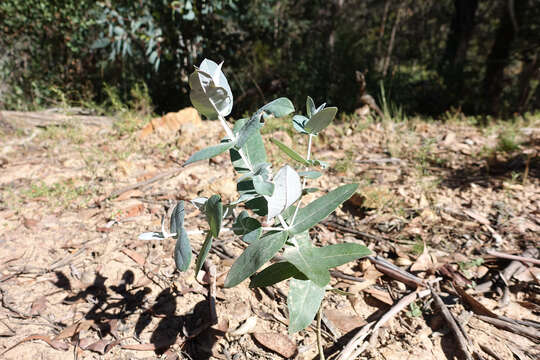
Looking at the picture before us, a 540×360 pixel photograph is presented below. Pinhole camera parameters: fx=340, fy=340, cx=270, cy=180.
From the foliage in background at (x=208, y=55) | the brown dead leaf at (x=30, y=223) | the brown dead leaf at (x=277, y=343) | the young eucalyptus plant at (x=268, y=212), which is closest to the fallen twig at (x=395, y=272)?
the brown dead leaf at (x=277, y=343)

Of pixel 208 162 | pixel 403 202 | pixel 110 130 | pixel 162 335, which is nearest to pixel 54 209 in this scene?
pixel 208 162

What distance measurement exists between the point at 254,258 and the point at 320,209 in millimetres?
223

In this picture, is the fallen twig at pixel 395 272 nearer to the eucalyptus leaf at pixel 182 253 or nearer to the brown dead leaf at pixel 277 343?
the brown dead leaf at pixel 277 343

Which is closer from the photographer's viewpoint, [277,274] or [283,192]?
[283,192]

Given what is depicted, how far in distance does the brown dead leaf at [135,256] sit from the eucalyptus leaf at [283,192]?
3.42ft

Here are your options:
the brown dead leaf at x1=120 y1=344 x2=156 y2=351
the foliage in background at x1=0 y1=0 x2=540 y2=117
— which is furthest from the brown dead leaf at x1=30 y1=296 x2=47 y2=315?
the foliage in background at x1=0 y1=0 x2=540 y2=117

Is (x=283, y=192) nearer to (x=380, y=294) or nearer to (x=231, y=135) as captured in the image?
(x=231, y=135)

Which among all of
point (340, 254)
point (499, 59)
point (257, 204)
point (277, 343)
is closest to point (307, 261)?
point (340, 254)

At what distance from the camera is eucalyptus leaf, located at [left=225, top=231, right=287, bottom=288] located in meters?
0.73

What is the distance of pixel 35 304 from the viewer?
134 cm

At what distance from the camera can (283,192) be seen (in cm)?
72

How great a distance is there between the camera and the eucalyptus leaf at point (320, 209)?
0.84m

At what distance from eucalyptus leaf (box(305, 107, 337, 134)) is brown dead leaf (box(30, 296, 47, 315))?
1.24 metres

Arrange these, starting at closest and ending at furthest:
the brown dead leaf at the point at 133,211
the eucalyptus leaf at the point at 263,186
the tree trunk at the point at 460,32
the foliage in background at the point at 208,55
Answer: the eucalyptus leaf at the point at 263,186, the brown dead leaf at the point at 133,211, the foliage in background at the point at 208,55, the tree trunk at the point at 460,32
